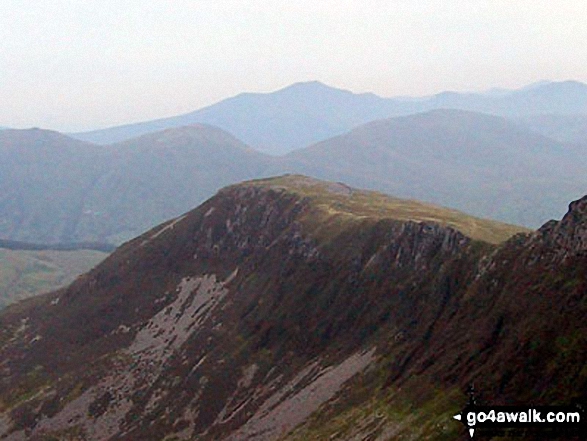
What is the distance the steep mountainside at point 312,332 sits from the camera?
7725 cm

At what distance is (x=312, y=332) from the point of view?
130000 mm

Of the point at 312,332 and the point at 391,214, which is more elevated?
the point at 391,214

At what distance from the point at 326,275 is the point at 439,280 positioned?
36.4m

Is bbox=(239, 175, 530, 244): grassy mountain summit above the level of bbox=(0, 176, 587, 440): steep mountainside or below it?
above

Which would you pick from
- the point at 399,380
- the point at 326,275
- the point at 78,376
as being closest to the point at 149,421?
the point at 78,376

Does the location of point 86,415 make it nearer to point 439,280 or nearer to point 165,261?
point 165,261

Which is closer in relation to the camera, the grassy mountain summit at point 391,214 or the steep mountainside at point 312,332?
the steep mountainside at point 312,332

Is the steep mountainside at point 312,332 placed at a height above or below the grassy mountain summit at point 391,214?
below

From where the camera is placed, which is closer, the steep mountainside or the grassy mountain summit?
the steep mountainside

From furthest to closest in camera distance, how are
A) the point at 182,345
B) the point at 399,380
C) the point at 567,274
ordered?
the point at 182,345 < the point at 399,380 < the point at 567,274

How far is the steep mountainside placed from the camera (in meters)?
77.2

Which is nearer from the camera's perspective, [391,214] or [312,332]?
[312,332]

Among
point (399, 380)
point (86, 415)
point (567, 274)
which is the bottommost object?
point (86, 415)

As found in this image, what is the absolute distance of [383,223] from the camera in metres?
136
